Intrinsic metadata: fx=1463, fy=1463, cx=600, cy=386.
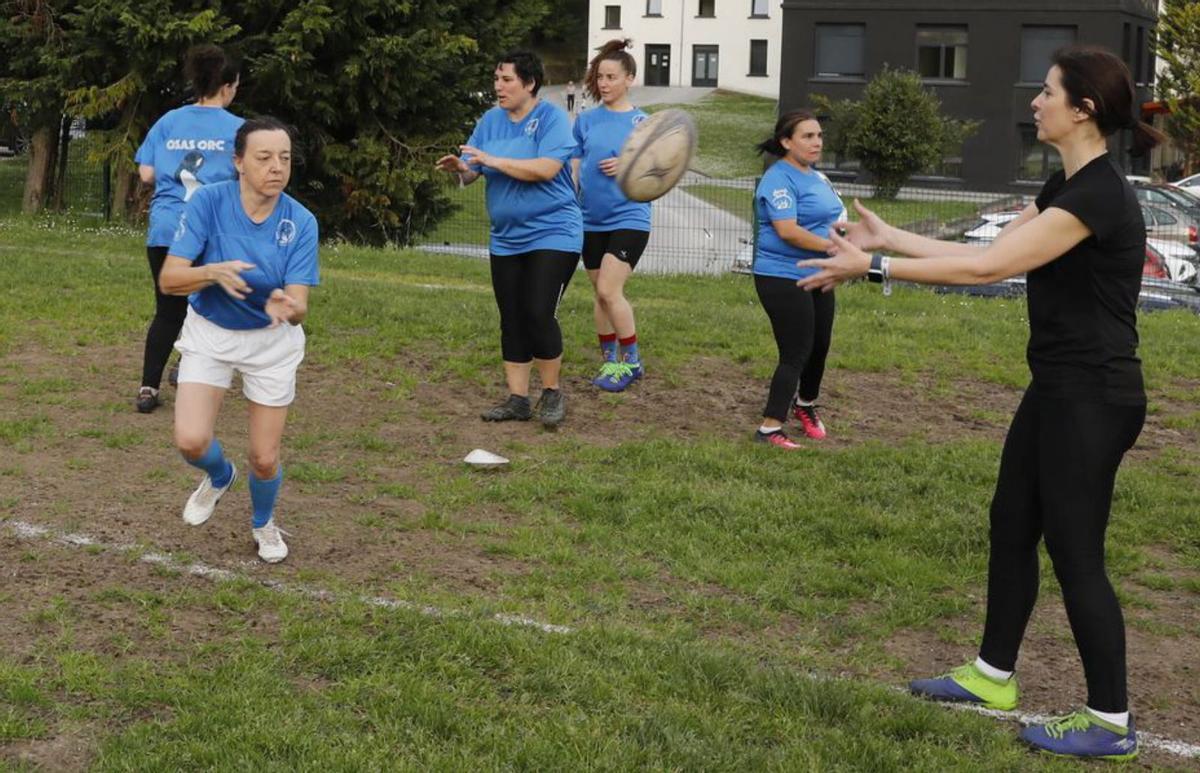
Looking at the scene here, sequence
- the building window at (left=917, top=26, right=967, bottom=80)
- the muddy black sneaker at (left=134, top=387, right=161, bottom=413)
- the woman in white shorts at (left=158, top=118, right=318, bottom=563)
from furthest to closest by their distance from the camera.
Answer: the building window at (left=917, top=26, right=967, bottom=80) → the muddy black sneaker at (left=134, top=387, right=161, bottom=413) → the woman in white shorts at (left=158, top=118, right=318, bottom=563)

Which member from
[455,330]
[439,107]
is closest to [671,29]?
[439,107]

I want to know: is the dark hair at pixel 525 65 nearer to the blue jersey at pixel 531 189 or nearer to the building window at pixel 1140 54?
the blue jersey at pixel 531 189

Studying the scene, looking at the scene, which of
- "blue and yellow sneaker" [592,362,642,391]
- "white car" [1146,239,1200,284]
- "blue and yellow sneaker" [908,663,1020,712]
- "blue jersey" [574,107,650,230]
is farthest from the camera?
"white car" [1146,239,1200,284]

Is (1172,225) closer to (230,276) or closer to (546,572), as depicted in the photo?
(546,572)

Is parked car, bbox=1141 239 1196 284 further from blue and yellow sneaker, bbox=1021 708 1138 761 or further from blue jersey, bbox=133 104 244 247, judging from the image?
blue and yellow sneaker, bbox=1021 708 1138 761

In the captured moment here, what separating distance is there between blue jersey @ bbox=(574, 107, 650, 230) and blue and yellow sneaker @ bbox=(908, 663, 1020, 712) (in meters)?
4.92

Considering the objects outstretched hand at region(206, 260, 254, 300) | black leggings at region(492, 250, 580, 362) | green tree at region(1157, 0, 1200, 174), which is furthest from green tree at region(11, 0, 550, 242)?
green tree at region(1157, 0, 1200, 174)

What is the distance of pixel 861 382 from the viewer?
1048cm

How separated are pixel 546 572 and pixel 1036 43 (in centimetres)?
4652

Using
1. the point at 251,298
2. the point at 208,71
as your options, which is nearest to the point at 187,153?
the point at 208,71

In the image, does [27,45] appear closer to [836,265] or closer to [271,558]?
[271,558]

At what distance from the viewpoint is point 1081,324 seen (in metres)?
4.59

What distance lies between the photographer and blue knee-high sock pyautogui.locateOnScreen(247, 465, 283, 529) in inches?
240

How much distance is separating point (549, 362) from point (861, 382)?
2.70m
